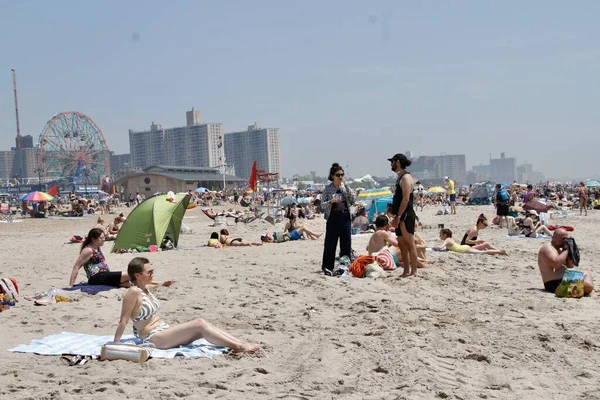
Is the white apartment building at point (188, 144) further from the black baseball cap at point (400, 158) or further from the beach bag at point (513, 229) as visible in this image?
the black baseball cap at point (400, 158)

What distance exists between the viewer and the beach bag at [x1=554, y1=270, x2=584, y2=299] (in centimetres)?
627

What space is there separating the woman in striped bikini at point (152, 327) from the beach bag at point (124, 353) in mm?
172

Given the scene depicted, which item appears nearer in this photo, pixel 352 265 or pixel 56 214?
pixel 352 265

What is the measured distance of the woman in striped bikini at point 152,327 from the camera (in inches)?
175

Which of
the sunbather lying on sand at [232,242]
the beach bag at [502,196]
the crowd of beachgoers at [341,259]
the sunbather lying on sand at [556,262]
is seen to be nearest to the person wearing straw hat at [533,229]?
the crowd of beachgoers at [341,259]

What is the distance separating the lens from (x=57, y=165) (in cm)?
8088

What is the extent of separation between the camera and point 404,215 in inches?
294

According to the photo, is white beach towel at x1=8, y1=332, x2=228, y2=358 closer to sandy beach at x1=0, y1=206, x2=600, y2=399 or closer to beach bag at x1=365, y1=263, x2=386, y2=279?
sandy beach at x1=0, y1=206, x2=600, y2=399

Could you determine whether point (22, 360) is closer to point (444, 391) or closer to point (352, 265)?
point (444, 391)

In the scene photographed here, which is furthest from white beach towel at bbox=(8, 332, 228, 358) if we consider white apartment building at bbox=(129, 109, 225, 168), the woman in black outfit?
white apartment building at bbox=(129, 109, 225, 168)

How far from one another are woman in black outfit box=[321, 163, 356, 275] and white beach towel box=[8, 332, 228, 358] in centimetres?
334

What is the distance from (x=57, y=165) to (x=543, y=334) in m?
83.0

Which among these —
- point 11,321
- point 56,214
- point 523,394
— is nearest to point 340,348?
point 523,394

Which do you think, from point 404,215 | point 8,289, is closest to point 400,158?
point 404,215
